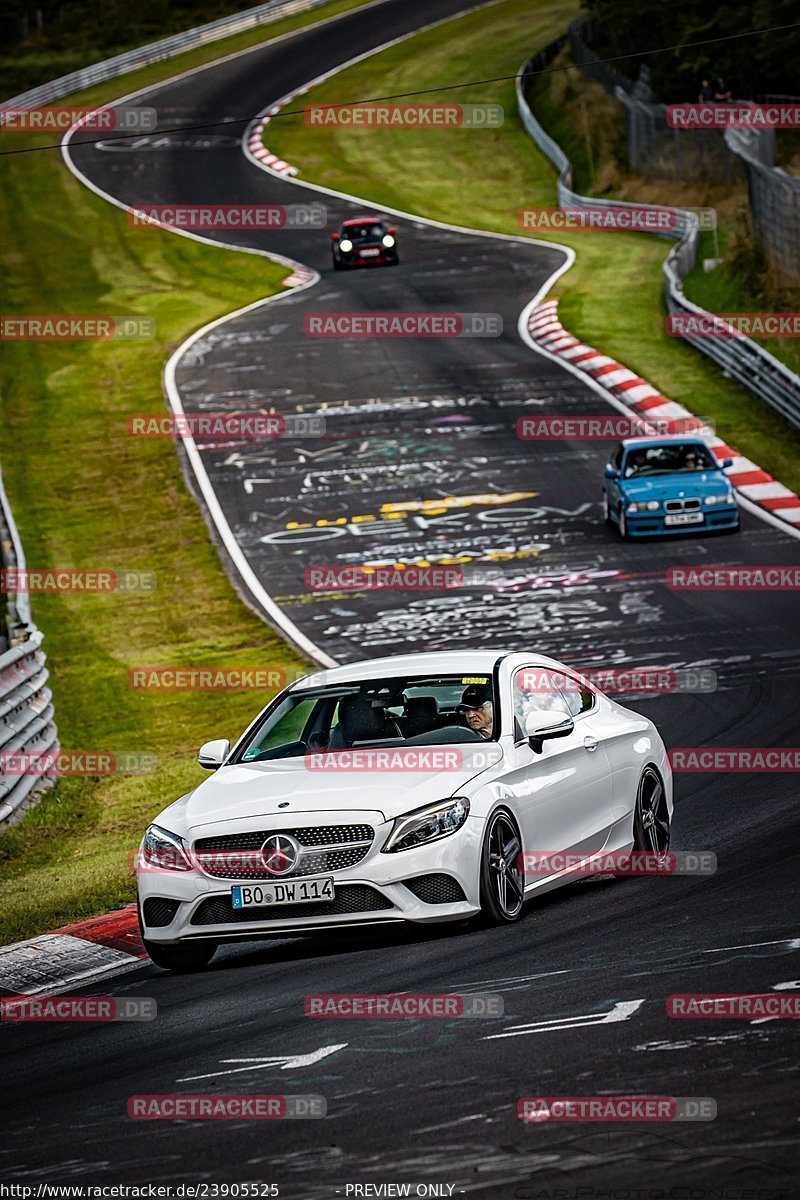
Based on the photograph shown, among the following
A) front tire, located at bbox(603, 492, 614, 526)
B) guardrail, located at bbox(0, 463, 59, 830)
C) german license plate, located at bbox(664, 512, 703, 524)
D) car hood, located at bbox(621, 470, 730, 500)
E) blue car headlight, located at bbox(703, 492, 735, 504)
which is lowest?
front tire, located at bbox(603, 492, 614, 526)

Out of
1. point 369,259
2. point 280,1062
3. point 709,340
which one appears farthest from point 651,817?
point 369,259

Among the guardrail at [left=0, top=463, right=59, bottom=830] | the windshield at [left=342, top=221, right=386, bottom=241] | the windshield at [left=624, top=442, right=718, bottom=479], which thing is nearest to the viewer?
the guardrail at [left=0, top=463, right=59, bottom=830]

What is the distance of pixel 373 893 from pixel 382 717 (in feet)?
4.81

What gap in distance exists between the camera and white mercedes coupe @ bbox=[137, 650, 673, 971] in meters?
9.38

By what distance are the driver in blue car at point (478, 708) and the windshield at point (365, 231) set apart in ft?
132

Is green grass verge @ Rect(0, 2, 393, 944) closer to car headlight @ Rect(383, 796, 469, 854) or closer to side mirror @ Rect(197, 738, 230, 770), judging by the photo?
side mirror @ Rect(197, 738, 230, 770)

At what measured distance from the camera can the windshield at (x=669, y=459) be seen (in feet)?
88.7

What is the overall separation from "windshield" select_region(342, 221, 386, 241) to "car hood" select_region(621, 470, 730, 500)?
81.0 ft

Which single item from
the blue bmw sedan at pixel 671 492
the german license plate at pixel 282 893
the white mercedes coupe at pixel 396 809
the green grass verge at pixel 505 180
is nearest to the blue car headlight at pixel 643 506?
the blue bmw sedan at pixel 671 492

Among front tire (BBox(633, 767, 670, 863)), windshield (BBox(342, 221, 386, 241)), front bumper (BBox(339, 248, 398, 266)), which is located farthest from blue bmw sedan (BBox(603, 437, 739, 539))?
windshield (BBox(342, 221, 386, 241))

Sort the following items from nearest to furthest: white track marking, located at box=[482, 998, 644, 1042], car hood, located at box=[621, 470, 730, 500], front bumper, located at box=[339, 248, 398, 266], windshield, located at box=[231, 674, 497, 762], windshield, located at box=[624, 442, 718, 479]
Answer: white track marking, located at box=[482, 998, 644, 1042]
windshield, located at box=[231, 674, 497, 762]
car hood, located at box=[621, 470, 730, 500]
windshield, located at box=[624, 442, 718, 479]
front bumper, located at box=[339, 248, 398, 266]

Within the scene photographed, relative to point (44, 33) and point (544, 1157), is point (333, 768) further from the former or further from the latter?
point (44, 33)

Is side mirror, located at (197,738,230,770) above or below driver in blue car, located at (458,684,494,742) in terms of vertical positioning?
below

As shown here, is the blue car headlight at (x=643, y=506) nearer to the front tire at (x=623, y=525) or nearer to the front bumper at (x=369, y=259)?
the front tire at (x=623, y=525)
